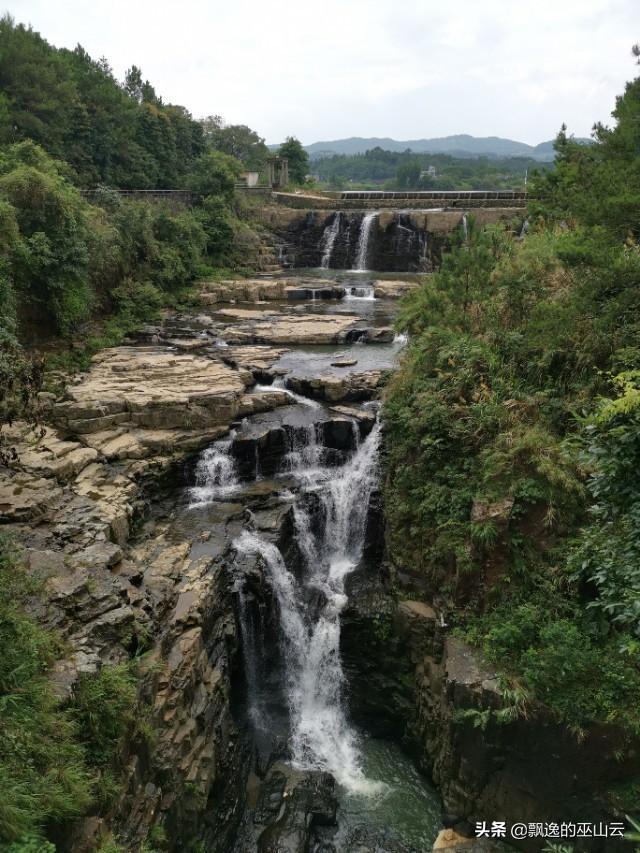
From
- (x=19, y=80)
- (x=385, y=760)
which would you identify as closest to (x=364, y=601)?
(x=385, y=760)

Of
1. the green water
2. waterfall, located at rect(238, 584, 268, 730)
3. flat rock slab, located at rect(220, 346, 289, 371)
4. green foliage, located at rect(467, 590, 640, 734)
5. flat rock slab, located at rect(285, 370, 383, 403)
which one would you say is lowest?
the green water

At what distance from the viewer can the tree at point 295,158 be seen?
42219 millimetres

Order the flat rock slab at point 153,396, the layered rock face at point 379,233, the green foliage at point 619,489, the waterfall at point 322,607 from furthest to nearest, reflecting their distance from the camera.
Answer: the layered rock face at point 379,233
the flat rock slab at point 153,396
the waterfall at point 322,607
the green foliage at point 619,489

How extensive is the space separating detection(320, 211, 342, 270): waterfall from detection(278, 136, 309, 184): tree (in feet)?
44.1

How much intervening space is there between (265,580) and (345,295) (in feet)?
55.5

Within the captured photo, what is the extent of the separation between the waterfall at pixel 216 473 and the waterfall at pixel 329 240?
20277mm

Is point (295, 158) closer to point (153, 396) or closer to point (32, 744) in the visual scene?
point (153, 396)

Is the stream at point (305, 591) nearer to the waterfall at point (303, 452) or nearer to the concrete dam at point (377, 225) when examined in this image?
the waterfall at point (303, 452)

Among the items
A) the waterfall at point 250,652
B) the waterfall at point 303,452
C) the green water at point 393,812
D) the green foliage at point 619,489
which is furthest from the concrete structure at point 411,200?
the green water at point 393,812

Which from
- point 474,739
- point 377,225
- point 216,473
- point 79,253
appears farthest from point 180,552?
point 377,225

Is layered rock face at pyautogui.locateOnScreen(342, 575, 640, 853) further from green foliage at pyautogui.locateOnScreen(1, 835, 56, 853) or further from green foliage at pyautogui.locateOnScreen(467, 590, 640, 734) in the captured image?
green foliage at pyautogui.locateOnScreen(1, 835, 56, 853)

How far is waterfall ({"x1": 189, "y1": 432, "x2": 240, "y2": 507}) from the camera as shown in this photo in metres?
13.0

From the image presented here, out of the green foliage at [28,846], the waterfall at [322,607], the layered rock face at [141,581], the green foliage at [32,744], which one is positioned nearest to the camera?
the green foliage at [28,846]

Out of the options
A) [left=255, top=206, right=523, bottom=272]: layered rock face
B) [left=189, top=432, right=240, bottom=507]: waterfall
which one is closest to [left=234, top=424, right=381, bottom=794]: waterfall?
[left=189, top=432, right=240, bottom=507]: waterfall
